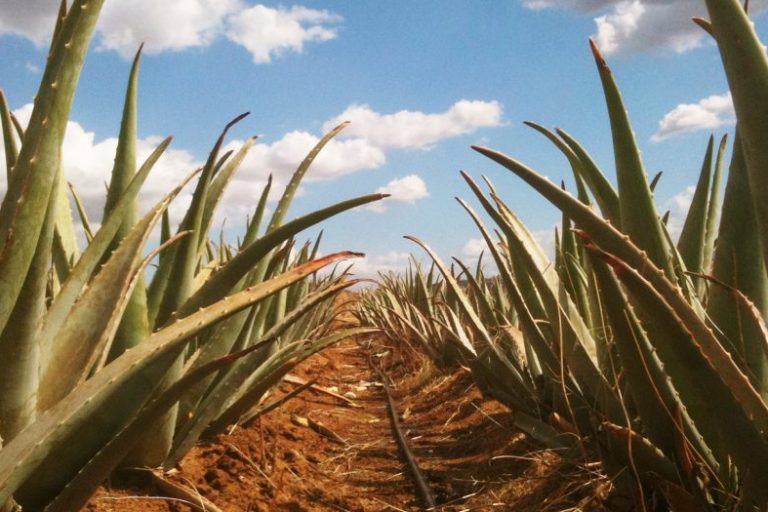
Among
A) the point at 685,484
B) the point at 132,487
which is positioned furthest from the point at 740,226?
the point at 132,487

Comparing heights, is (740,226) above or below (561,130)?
below

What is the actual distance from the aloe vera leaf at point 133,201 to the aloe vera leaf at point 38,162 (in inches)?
21.1

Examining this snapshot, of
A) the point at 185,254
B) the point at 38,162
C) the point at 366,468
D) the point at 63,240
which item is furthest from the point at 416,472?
the point at 38,162

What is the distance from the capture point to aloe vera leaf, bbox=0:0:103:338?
1084 mm

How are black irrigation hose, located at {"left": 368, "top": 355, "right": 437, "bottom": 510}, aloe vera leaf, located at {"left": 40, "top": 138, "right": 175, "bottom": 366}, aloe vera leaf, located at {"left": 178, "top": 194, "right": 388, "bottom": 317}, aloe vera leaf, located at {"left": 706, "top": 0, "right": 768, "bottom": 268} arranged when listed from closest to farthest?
aloe vera leaf, located at {"left": 706, "top": 0, "right": 768, "bottom": 268} → aloe vera leaf, located at {"left": 40, "top": 138, "right": 175, "bottom": 366} → aloe vera leaf, located at {"left": 178, "top": 194, "right": 388, "bottom": 317} → black irrigation hose, located at {"left": 368, "top": 355, "right": 437, "bottom": 510}

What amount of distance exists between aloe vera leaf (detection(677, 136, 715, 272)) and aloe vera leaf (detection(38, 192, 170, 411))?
1.23 m

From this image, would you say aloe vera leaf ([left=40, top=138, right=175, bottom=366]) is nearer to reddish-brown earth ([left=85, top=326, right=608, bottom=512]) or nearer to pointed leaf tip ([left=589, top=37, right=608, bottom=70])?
reddish-brown earth ([left=85, top=326, right=608, bottom=512])

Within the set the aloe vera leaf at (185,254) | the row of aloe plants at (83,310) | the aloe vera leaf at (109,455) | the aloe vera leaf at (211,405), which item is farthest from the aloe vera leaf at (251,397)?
the aloe vera leaf at (109,455)

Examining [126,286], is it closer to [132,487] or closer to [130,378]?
[130,378]

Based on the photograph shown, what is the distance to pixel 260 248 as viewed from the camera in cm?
145

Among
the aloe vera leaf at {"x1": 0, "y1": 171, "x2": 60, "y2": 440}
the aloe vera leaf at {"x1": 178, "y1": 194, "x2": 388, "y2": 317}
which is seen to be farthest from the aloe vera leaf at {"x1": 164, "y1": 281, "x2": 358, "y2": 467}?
the aloe vera leaf at {"x1": 0, "y1": 171, "x2": 60, "y2": 440}

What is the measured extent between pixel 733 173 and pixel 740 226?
10 cm

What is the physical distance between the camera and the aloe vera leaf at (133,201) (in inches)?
65.6

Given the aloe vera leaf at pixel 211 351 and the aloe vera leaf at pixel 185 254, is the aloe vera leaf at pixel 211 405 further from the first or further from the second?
the aloe vera leaf at pixel 185 254
